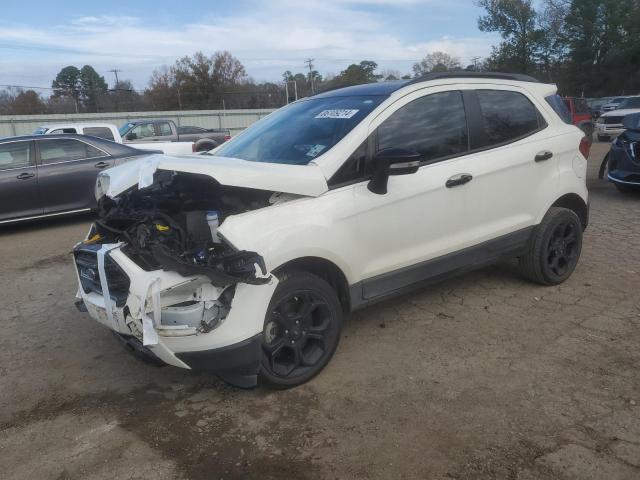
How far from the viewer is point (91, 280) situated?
11.5ft

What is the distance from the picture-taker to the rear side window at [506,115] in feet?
14.5

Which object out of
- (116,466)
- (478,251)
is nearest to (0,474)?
(116,466)

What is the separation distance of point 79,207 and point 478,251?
22.5ft

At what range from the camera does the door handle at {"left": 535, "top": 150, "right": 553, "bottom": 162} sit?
4648 mm

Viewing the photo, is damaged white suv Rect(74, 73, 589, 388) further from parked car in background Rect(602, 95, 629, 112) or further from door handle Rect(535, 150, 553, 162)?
parked car in background Rect(602, 95, 629, 112)

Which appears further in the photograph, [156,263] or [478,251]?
[478,251]

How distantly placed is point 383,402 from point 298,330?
2.19 ft

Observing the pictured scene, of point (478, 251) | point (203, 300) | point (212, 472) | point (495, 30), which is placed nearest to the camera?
point (212, 472)

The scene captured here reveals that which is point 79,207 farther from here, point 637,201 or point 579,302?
point 637,201

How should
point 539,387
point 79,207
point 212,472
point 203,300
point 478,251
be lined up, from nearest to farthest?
1. point 212,472
2. point 203,300
3. point 539,387
4. point 478,251
5. point 79,207

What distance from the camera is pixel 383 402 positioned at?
3.31 metres

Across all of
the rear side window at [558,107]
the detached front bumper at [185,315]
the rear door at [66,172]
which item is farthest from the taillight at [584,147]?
the rear door at [66,172]

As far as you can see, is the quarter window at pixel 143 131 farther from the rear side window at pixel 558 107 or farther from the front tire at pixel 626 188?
the rear side window at pixel 558 107

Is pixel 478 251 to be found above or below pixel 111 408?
above
